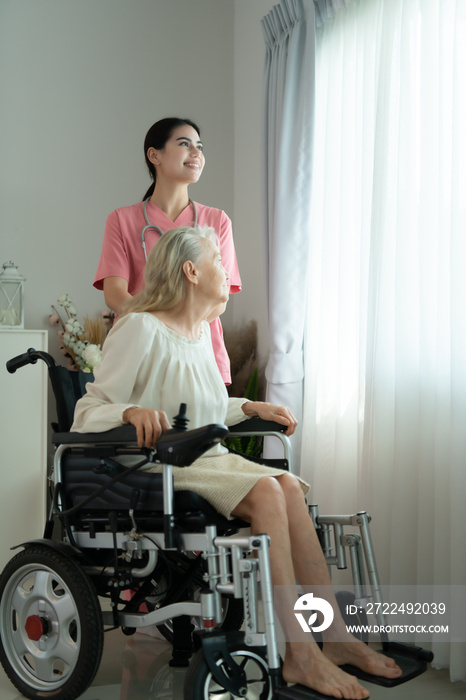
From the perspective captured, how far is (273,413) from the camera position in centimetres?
190

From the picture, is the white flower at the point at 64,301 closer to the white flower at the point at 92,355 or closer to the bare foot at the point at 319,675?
the white flower at the point at 92,355

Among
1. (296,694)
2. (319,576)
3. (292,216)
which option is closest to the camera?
(296,694)

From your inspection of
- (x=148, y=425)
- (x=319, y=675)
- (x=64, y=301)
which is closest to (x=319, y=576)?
(x=319, y=675)

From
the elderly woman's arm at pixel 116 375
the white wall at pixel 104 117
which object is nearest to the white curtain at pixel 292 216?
the white wall at pixel 104 117

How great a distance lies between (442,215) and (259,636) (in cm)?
136

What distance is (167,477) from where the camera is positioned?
4.77 feet

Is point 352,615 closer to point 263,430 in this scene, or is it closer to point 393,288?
point 263,430

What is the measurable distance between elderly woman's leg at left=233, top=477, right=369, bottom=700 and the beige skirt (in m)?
0.03

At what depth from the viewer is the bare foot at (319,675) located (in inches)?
53.7

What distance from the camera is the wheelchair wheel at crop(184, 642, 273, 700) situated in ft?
4.43

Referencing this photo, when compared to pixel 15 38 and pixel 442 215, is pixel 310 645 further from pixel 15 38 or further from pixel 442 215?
pixel 15 38

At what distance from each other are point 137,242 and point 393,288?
832 millimetres

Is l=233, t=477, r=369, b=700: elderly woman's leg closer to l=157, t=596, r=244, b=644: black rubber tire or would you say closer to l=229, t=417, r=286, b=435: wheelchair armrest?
l=229, t=417, r=286, b=435: wheelchair armrest

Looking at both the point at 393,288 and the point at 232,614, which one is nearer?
the point at 232,614
